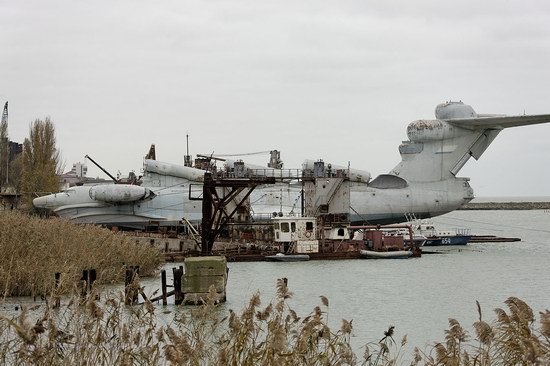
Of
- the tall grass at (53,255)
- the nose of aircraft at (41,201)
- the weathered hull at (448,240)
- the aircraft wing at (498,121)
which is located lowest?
the tall grass at (53,255)

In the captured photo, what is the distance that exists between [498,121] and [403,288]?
38.2 meters

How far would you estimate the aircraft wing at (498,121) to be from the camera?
6475 cm

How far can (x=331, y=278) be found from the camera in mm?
35938

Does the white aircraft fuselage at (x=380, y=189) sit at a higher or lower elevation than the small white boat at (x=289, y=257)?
higher

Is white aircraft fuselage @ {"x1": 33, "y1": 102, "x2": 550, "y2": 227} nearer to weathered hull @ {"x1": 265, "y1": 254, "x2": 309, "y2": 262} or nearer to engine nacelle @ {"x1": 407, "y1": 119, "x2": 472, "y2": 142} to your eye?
engine nacelle @ {"x1": 407, "y1": 119, "x2": 472, "y2": 142}

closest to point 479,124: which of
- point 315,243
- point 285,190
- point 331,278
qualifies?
point 285,190

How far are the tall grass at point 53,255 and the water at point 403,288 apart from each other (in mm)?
1453

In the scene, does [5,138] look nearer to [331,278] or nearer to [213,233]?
[213,233]

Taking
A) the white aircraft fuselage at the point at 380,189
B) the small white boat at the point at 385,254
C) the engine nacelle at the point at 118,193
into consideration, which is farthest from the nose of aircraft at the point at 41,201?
the small white boat at the point at 385,254

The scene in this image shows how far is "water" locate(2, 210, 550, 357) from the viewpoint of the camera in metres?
22.7

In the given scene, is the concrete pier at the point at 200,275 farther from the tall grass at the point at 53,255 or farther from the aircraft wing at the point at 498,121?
the aircraft wing at the point at 498,121

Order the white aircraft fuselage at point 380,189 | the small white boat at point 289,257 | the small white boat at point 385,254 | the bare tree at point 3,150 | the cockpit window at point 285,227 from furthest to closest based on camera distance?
the bare tree at point 3,150
the white aircraft fuselage at point 380,189
the cockpit window at point 285,227
the small white boat at point 385,254
the small white boat at point 289,257

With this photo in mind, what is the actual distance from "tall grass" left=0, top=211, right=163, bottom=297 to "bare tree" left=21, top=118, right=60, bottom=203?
41.6 metres

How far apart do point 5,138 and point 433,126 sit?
4321 centimetres
